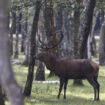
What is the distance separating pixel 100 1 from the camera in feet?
60.8

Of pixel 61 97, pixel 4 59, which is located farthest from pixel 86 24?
pixel 4 59

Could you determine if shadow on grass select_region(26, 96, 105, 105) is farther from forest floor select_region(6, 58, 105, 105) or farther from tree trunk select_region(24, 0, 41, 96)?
tree trunk select_region(24, 0, 41, 96)

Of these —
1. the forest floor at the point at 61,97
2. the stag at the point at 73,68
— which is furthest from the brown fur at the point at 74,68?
the forest floor at the point at 61,97

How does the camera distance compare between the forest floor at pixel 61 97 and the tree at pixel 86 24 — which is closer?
the forest floor at pixel 61 97

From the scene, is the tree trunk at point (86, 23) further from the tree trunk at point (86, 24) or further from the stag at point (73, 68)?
the stag at point (73, 68)

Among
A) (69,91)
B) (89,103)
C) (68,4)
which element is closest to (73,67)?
(89,103)

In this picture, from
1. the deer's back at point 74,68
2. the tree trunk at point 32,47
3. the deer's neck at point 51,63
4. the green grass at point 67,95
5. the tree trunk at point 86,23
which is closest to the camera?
the green grass at point 67,95

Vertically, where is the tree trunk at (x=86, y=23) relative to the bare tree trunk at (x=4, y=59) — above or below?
below

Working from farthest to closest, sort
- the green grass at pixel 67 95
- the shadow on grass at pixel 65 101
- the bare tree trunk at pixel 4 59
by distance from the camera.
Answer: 1. the green grass at pixel 67 95
2. the shadow on grass at pixel 65 101
3. the bare tree trunk at pixel 4 59

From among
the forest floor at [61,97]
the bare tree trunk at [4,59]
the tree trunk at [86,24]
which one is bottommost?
the forest floor at [61,97]

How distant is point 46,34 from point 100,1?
3101 mm

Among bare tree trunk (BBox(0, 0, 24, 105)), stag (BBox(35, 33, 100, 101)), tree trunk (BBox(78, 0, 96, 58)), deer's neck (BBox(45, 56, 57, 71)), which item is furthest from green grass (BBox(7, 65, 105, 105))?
bare tree trunk (BBox(0, 0, 24, 105))

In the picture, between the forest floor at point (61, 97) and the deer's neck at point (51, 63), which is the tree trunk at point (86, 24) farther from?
the deer's neck at point (51, 63)

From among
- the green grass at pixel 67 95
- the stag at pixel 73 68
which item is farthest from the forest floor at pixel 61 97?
the stag at pixel 73 68
